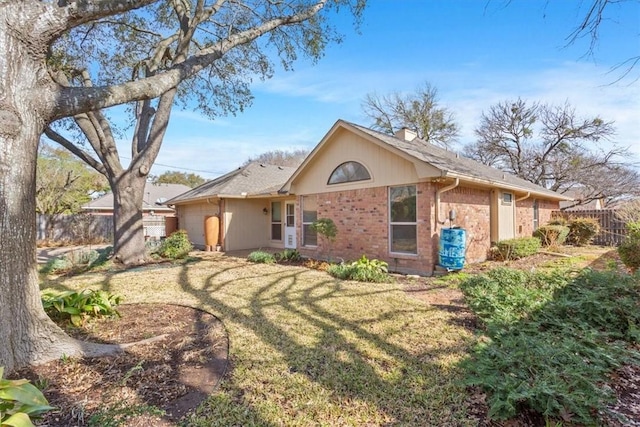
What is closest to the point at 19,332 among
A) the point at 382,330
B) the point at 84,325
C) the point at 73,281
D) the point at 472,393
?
the point at 84,325

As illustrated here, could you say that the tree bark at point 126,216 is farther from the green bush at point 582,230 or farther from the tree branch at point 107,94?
the green bush at point 582,230

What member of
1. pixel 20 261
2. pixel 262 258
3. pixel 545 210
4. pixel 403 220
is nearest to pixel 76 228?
pixel 262 258

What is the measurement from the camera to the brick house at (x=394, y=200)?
8.41m

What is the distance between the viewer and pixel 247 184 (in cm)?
1537

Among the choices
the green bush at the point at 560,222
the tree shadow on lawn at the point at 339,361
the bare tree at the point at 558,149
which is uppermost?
the bare tree at the point at 558,149

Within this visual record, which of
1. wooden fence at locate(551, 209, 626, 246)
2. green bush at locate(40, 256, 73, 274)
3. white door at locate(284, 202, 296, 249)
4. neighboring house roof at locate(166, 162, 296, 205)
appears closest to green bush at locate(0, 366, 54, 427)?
green bush at locate(40, 256, 73, 274)

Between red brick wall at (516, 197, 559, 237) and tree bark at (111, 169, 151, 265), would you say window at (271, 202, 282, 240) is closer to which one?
tree bark at (111, 169, 151, 265)

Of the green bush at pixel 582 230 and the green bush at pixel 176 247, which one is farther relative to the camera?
the green bush at pixel 582 230

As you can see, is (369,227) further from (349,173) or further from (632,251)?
(632,251)

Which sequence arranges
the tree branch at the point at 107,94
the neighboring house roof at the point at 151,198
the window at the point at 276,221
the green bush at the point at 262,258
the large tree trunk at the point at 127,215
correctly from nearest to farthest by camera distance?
the tree branch at the point at 107,94
the green bush at the point at 262,258
the large tree trunk at the point at 127,215
the window at the point at 276,221
the neighboring house roof at the point at 151,198

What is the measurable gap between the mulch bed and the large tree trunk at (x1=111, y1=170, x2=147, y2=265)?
6.95 meters

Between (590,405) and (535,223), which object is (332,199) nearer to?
(590,405)

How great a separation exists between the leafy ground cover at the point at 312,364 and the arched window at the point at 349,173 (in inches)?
157

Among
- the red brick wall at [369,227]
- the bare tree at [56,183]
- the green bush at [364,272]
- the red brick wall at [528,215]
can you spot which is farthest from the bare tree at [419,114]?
the bare tree at [56,183]
